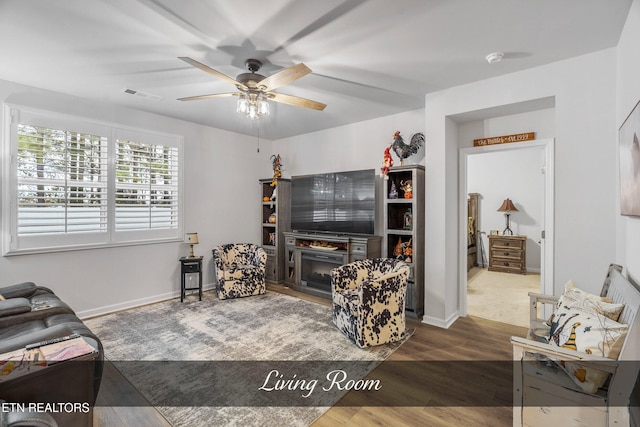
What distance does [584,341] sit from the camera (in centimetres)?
155

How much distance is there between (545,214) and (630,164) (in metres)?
1.44

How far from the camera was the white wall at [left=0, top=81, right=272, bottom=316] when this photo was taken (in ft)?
11.3

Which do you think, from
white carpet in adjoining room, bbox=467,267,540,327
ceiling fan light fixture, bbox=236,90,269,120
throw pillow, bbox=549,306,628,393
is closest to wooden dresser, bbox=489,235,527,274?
white carpet in adjoining room, bbox=467,267,540,327

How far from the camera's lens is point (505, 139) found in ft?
11.1

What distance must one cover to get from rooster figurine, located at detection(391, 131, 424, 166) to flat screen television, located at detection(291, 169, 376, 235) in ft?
1.44

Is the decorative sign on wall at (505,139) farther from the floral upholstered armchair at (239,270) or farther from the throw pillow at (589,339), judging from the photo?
the floral upholstered armchair at (239,270)

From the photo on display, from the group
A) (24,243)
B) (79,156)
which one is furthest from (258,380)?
(79,156)

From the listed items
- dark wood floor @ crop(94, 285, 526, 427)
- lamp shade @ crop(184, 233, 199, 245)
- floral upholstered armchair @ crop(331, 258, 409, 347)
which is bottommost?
dark wood floor @ crop(94, 285, 526, 427)

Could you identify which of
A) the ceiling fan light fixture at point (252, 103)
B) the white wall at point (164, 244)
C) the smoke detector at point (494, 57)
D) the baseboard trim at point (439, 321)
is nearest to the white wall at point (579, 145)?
the smoke detector at point (494, 57)

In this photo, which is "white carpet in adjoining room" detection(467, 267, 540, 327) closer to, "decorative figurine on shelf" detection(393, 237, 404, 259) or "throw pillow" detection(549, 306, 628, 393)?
"decorative figurine on shelf" detection(393, 237, 404, 259)

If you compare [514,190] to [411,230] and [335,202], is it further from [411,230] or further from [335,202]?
[335,202]

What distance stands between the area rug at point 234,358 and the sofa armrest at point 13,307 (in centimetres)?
87

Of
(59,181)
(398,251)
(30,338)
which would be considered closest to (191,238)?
(59,181)

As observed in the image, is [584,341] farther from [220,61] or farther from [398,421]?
[220,61]
